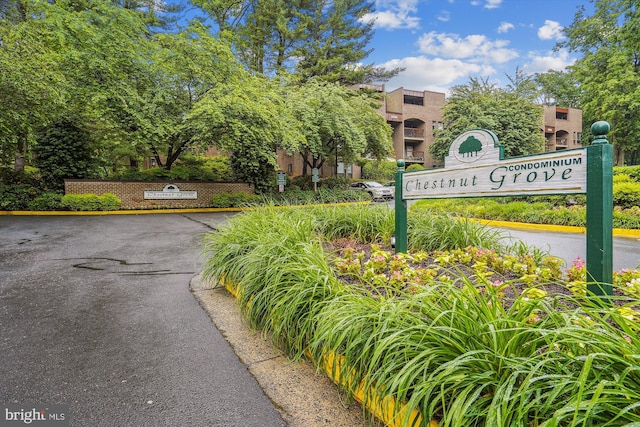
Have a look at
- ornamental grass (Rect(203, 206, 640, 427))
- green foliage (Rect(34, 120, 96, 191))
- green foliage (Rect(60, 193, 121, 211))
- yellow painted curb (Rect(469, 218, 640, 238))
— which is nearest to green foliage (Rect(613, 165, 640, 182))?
yellow painted curb (Rect(469, 218, 640, 238))

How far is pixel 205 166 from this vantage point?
23.8m

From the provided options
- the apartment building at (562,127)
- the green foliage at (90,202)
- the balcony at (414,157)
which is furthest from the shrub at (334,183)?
the apartment building at (562,127)

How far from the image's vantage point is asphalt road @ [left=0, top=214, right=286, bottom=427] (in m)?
2.17

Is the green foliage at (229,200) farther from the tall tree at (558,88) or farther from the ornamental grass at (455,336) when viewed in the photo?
the tall tree at (558,88)

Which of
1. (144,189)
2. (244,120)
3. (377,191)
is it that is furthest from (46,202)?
(377,191)

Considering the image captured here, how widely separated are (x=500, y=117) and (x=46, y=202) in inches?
1054

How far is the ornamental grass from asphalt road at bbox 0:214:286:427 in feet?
→ 1.82

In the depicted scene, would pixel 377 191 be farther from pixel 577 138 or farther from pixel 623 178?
pixel 577 138

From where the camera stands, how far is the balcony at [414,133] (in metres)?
36.5

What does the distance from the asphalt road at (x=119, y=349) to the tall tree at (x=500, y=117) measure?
77.2 ft

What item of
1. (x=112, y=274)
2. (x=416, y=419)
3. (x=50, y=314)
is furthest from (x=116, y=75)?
(x=416, y=419)

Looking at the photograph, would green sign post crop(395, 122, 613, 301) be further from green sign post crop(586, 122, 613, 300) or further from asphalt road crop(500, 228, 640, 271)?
asphalt road crop(500, 228, 640, 271)

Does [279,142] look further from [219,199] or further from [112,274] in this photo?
[112,274]

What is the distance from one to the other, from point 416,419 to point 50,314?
13.0 ft
